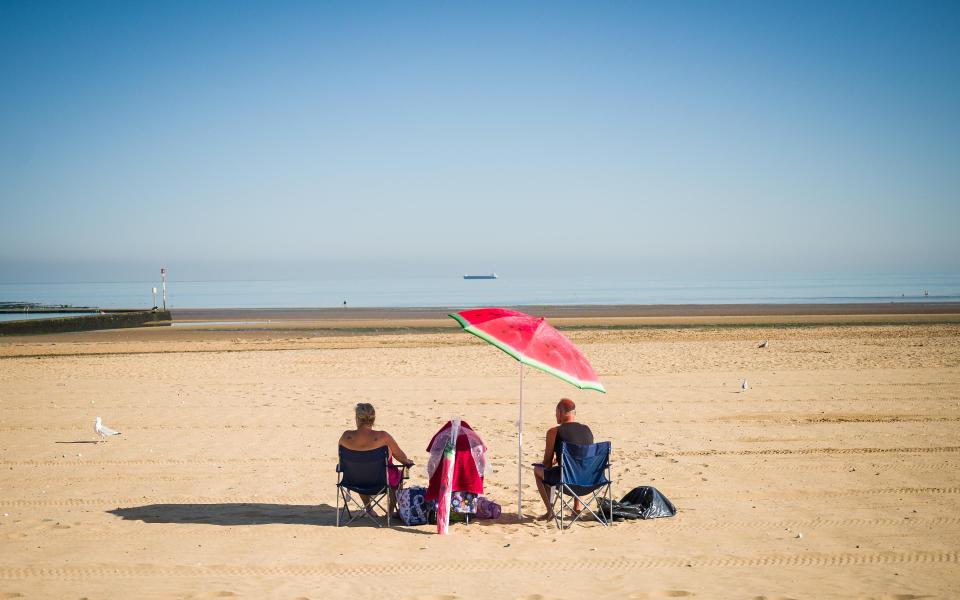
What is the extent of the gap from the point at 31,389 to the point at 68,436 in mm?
5611

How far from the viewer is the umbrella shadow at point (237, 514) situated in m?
6.50

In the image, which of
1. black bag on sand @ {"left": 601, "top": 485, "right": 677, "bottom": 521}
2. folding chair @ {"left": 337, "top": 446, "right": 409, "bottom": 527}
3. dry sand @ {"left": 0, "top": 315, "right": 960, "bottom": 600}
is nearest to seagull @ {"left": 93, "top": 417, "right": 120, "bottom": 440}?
dry sand @ {"left": 0, "top": 315, "right": 960, "bottom": 600}

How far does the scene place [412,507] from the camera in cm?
648

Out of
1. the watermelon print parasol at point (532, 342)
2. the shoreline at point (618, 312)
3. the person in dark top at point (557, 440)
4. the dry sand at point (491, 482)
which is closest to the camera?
the dry sand at point (491, 482)

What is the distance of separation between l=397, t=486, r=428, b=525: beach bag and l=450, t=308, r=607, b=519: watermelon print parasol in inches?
65.3

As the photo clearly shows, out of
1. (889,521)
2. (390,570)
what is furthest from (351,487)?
(889,521)

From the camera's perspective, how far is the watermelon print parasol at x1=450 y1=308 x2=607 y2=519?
588 centimetres

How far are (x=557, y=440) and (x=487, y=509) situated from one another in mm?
943

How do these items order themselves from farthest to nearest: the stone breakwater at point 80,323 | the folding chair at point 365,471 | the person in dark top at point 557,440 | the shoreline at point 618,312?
the shoreline at point 618,312 → the stone breakwater at point 80,323 → the person in dark top at point 557,440 → the folding chair at point 365,471

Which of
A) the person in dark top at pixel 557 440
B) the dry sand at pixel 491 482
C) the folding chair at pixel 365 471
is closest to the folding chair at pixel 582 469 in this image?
the person in dark top at pixel 557 440

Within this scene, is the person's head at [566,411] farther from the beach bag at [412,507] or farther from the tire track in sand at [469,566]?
the beach bag at [412,507]

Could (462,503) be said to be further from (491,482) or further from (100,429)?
(100,429)

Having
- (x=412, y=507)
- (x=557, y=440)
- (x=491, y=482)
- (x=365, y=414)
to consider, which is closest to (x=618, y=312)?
(x=491, y=482)

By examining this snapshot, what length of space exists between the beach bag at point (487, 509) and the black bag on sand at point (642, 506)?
1.02 meters
